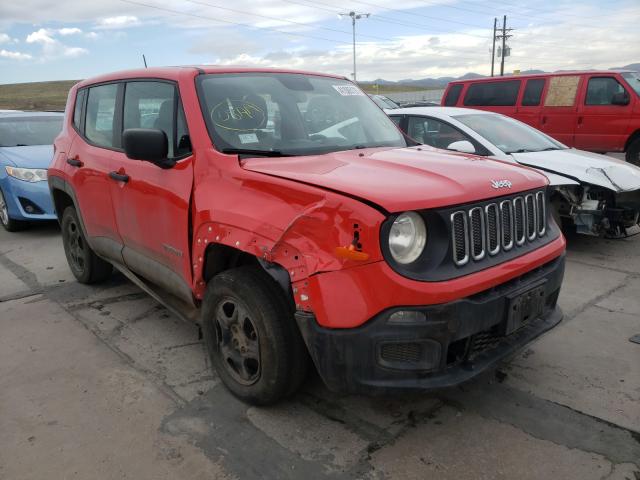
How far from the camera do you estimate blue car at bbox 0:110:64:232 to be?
6996 mm

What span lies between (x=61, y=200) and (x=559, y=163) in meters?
5.10

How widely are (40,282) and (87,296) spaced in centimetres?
81

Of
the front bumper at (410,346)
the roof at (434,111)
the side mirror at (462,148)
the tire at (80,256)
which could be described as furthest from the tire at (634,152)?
the tire at (80,256)

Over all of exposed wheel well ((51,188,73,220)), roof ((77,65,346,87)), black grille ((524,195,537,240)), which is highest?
roof ((77,65,346,87))

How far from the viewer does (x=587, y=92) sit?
10109 mm

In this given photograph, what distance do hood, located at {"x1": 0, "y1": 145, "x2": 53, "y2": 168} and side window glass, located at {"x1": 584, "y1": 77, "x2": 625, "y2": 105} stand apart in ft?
30.4

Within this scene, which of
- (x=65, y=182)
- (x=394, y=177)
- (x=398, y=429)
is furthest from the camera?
(x=65, y=182)

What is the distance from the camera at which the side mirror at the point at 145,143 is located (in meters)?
3.02

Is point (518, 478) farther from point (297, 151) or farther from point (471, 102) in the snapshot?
point (471, 102)

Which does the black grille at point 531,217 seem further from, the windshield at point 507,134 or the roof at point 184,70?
the windshield at point 507,134

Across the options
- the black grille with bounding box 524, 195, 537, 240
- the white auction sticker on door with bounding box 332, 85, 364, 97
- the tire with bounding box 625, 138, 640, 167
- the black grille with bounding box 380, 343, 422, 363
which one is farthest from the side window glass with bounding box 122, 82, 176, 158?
the tire with bounding box 625, 138, 640, 167

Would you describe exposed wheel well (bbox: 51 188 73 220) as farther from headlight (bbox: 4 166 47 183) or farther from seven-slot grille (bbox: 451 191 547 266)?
seven-slot grille (bbox: 451 191 547 266)

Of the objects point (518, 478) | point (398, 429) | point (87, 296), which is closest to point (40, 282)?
point (87, 296)

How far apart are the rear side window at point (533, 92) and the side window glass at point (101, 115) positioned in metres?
8.56
